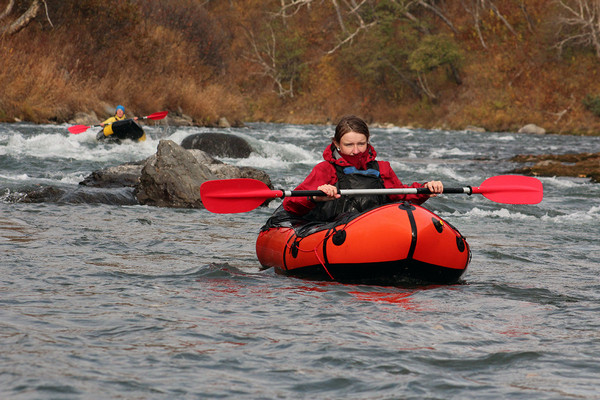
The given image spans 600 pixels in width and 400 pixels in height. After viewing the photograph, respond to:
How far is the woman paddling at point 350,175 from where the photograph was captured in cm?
491

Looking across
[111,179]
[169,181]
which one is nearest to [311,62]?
[111,179]

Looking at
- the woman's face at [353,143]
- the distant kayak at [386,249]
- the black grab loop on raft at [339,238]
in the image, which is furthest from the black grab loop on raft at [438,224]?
the woman's face at [353,143]

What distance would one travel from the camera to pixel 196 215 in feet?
25.6

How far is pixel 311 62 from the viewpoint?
152ft

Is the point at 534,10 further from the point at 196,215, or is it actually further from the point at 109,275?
the point at 109,275

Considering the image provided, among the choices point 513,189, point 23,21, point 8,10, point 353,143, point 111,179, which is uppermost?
point 8,10

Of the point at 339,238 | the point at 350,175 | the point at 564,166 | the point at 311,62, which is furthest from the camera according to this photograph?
the point at 311,62

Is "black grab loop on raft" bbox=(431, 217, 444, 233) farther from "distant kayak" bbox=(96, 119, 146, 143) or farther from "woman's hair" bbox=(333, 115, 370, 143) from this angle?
"distant kayak" bbox=(96, 119, 146, 143)

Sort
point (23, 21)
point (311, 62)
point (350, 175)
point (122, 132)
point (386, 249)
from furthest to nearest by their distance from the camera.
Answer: point (311, 62) < point (23, 21) < point (122, 132) < point (350, 175) < point (386, 249)

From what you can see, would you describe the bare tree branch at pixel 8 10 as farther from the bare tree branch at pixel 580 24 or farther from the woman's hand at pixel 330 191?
the bare tree branch at pixel 580 24

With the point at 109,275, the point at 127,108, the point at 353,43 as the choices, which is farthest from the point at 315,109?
the point at 109,275

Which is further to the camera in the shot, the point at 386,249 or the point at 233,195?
the point at 233,195

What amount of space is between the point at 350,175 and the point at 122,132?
10269 millimetres

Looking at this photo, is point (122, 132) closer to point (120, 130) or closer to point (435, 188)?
point (120, 130)
